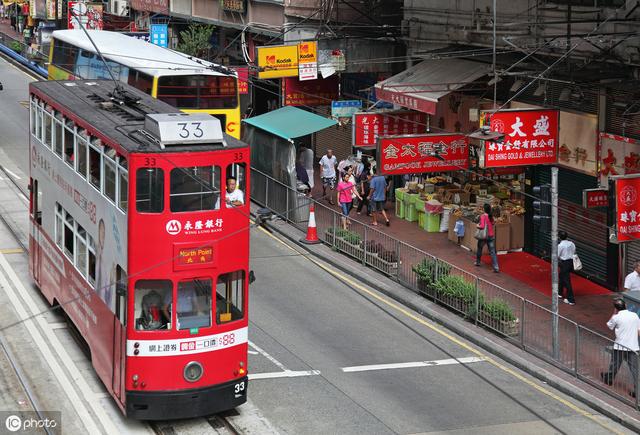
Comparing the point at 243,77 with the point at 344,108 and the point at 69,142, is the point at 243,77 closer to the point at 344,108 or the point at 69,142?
the point at 344,108

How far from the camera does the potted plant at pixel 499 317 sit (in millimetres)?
22062

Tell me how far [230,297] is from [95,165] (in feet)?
10.1

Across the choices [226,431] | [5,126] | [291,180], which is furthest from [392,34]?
[226,431]

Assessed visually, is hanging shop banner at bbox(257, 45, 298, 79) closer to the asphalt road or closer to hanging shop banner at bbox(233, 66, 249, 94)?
hanging shop banner at bbox(233, 66, 249, 94)

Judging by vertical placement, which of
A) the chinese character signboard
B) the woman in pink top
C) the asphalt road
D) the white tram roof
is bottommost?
the asphalt road

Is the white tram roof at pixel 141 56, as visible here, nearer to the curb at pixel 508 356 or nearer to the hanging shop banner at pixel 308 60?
the hanging shop banner at pixel 308 60

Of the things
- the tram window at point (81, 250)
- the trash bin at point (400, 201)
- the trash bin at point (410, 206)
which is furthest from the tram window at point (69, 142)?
the trash bin at point (400, 201)

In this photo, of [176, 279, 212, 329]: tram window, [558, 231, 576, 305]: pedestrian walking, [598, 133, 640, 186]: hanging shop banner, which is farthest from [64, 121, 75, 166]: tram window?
[598, 133, 640, 186]: hanging shop banner

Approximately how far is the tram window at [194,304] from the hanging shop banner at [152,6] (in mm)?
37311

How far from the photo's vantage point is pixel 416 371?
20.4m

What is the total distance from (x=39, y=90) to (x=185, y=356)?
7.75 m

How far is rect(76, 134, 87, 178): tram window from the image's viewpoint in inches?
738

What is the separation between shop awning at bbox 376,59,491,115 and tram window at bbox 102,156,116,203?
1337 centimetres

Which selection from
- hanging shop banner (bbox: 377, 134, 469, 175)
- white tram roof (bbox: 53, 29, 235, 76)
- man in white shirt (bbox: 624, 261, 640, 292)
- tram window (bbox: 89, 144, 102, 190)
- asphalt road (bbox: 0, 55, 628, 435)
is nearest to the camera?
tram window (bbox: 89, 144, 102, 190)
